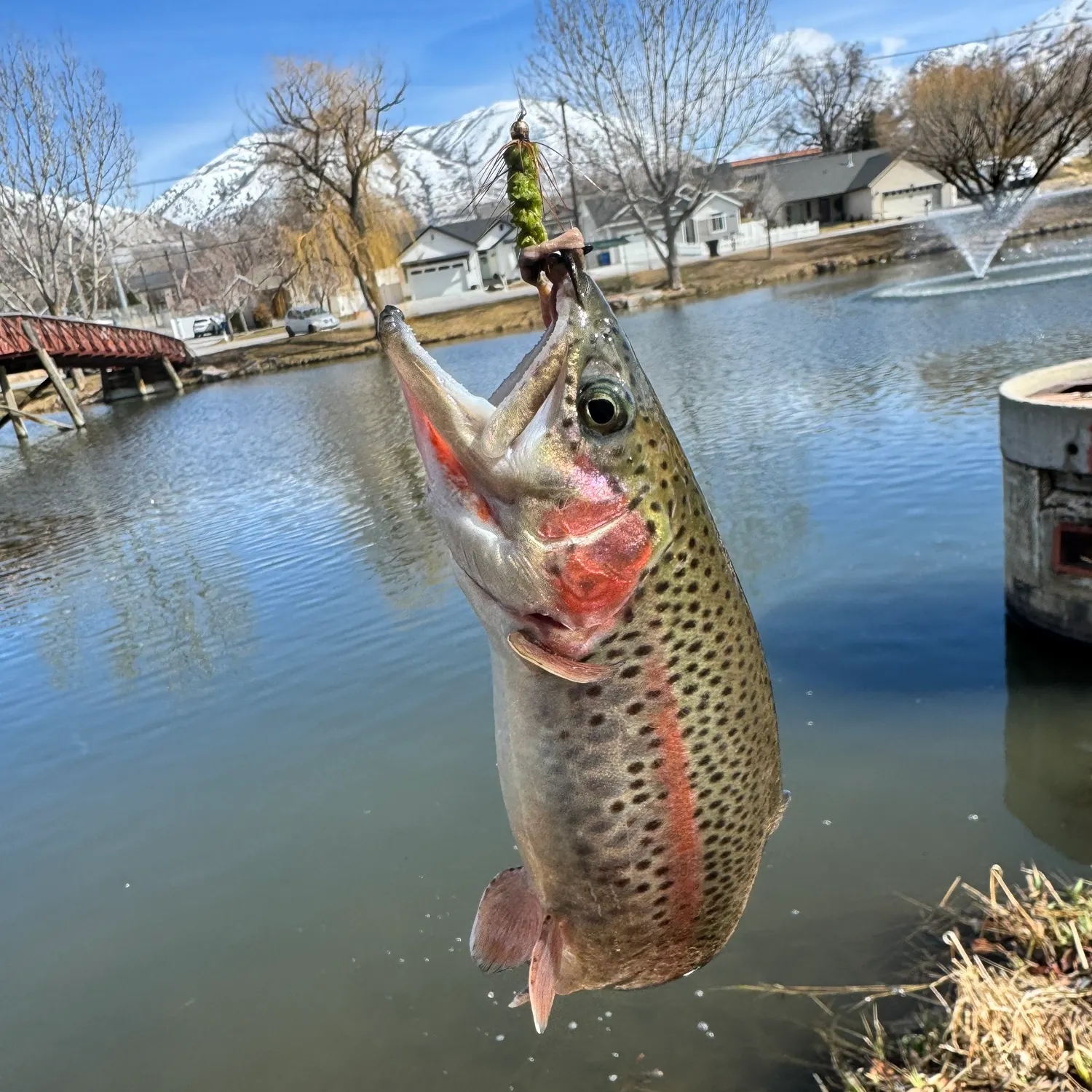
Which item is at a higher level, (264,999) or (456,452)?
(456,452)

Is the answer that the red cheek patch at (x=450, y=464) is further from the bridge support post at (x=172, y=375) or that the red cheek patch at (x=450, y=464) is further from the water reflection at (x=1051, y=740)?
the bridge support post at (x=172, y=375)

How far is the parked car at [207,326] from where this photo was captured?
252 ft

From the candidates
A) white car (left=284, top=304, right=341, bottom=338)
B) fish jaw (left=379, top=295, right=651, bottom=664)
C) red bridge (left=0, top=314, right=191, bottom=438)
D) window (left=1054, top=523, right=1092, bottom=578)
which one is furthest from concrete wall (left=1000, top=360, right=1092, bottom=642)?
white car (left=284, top=304, right=341, bottom=338)

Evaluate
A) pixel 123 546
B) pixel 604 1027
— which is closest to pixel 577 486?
pixel 604 1027

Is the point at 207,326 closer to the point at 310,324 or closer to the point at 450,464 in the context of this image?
the point at 310,324

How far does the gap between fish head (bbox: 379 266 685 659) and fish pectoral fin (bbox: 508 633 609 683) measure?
3 centimetres

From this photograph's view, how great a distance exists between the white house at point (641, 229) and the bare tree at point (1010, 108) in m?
20.2

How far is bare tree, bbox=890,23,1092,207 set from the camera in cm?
4656

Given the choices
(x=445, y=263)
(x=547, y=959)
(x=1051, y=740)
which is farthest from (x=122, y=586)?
(x=445, y=263)

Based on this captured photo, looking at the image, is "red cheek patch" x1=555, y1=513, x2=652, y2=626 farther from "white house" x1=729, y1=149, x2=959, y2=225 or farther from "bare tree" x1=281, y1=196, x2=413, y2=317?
"white house" x1=729, y1=149, x2=959, y2=225

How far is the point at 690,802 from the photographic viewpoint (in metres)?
2.08

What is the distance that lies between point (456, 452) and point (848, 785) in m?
5.06

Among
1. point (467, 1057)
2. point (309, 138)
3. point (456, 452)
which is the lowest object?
point (467, 1057)

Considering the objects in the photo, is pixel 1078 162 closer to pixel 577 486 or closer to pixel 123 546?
pixel 123 546
